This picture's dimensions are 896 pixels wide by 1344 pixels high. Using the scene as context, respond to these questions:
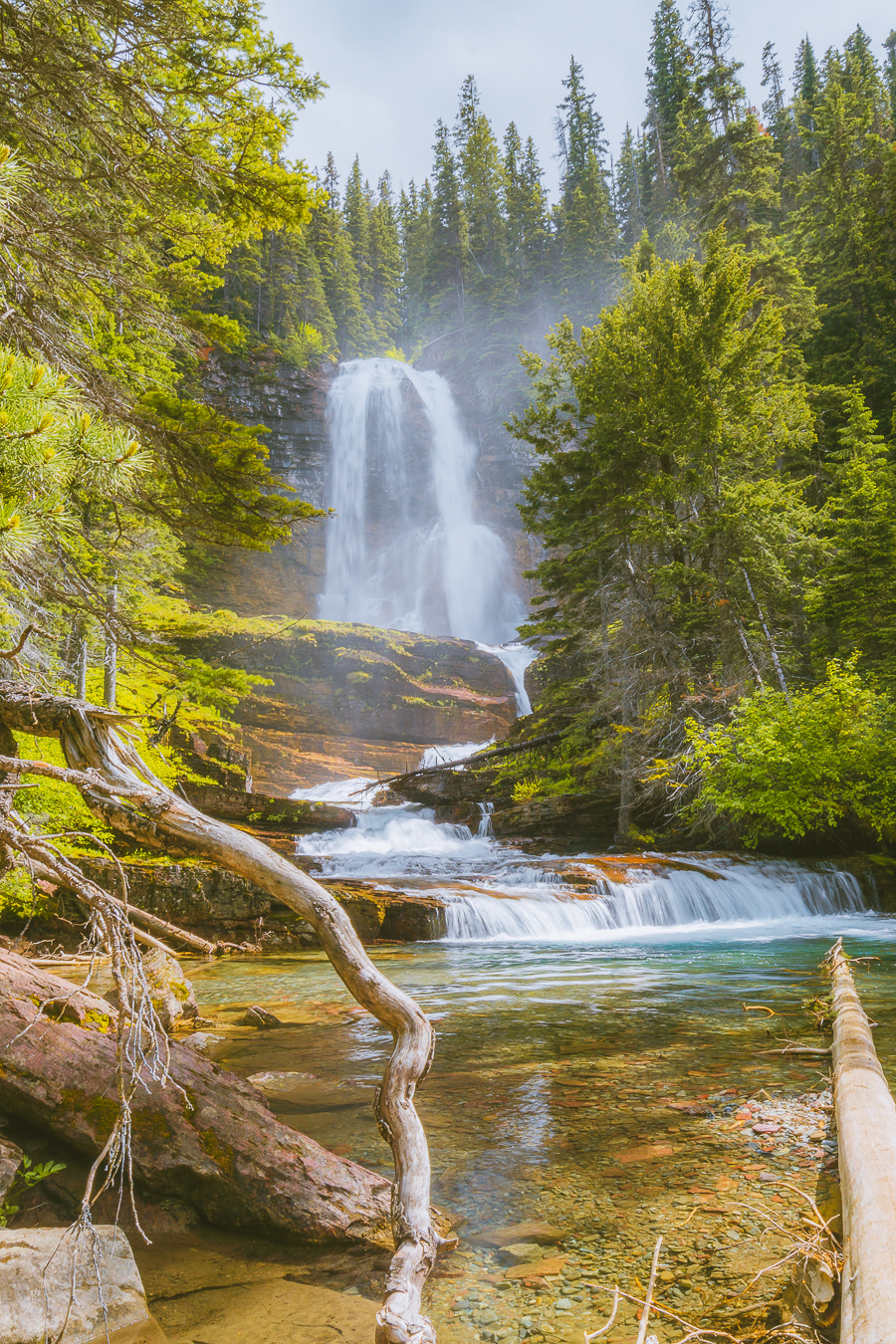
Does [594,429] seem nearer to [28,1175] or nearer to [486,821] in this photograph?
[486,821]

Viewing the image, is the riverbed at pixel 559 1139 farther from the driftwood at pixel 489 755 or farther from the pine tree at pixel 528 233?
the pine tree at pixel 528 233

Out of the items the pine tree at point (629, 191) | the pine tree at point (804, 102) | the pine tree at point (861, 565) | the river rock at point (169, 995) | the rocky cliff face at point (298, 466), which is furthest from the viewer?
the pine tree at point (629, 191)

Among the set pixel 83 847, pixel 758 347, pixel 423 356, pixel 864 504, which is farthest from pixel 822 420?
pixel 423 356

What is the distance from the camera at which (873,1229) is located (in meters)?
1.77

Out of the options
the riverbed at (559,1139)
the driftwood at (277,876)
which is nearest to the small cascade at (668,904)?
the riverbed at (559,1139)

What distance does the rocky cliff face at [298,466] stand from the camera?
1367 inches

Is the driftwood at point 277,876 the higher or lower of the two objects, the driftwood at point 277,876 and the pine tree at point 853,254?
the lower

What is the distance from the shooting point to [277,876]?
2574 millimetres

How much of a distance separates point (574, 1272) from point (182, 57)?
7.70m

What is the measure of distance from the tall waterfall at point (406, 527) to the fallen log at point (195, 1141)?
1352 inches

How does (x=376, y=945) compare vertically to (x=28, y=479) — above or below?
below

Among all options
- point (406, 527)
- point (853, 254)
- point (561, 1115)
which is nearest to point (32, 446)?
point (561, 1115)

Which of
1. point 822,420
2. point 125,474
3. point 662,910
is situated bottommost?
point 662,910

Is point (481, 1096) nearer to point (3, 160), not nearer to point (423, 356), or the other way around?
point (3, 160)
